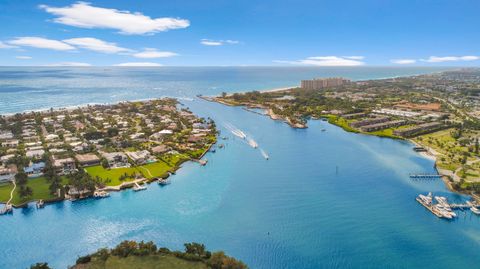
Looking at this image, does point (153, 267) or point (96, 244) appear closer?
point (153, 267)

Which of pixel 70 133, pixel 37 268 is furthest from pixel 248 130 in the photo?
pixel 37 268

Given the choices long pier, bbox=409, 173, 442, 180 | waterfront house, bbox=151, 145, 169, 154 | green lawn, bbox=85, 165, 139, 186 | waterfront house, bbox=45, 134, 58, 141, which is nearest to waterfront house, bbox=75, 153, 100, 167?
green lawn, bbox=85, 165, 139, 186

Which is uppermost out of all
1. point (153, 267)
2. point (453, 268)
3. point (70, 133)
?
point (70, 133)

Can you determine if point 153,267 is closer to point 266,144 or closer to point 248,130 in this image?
point 266,144

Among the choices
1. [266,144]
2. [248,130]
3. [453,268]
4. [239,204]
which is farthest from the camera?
[248,130]

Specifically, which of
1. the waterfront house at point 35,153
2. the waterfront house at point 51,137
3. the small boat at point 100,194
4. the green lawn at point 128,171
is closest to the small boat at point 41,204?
the small boat at point 100,194

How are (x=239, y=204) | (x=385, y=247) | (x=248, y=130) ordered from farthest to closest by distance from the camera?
(x=248, y=130) → (x=239, y=204) → (x=385, y=247)

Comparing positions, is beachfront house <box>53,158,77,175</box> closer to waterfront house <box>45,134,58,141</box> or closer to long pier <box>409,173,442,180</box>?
waterfront house <box>45,134,58,141</box>

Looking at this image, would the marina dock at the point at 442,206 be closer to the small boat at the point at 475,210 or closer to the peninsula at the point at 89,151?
the small boat at the point at 475,210

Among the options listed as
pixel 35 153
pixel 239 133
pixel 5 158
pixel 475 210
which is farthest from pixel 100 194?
pixel 475 210
